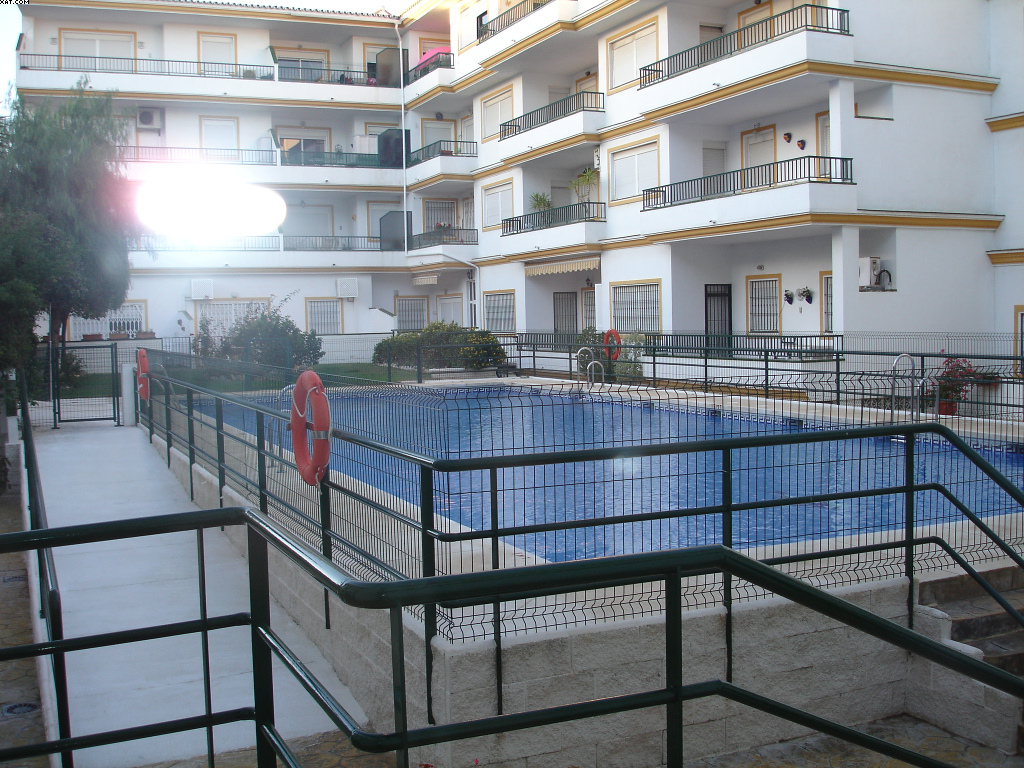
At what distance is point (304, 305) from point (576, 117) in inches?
610

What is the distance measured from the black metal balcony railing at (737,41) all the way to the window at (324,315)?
57.8 ft

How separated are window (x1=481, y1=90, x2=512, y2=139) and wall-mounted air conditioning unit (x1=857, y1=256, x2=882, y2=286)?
15.8 meters

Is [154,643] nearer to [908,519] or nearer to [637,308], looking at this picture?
[908,519]

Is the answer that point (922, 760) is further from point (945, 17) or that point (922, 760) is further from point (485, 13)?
point (485, 13)

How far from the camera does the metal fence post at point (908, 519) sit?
5387 millimetres

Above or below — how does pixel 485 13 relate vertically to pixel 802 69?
above

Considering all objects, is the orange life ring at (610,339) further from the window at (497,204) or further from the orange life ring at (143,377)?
the orange life ring at (143,377)

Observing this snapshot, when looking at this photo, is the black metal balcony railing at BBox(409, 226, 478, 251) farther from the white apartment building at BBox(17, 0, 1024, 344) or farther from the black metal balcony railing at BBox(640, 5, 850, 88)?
the black metal balcony railing at BBox(640, 5, 850, 88)

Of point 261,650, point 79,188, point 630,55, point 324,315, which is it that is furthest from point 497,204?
point 261,650

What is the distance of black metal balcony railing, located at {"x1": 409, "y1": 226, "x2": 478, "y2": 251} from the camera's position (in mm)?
34656

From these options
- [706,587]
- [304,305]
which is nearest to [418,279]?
[304,305]

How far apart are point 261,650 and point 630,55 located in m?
26.0

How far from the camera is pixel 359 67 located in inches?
1564

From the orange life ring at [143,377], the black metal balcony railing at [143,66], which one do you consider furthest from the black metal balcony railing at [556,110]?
the orange life ring at [143,377]
